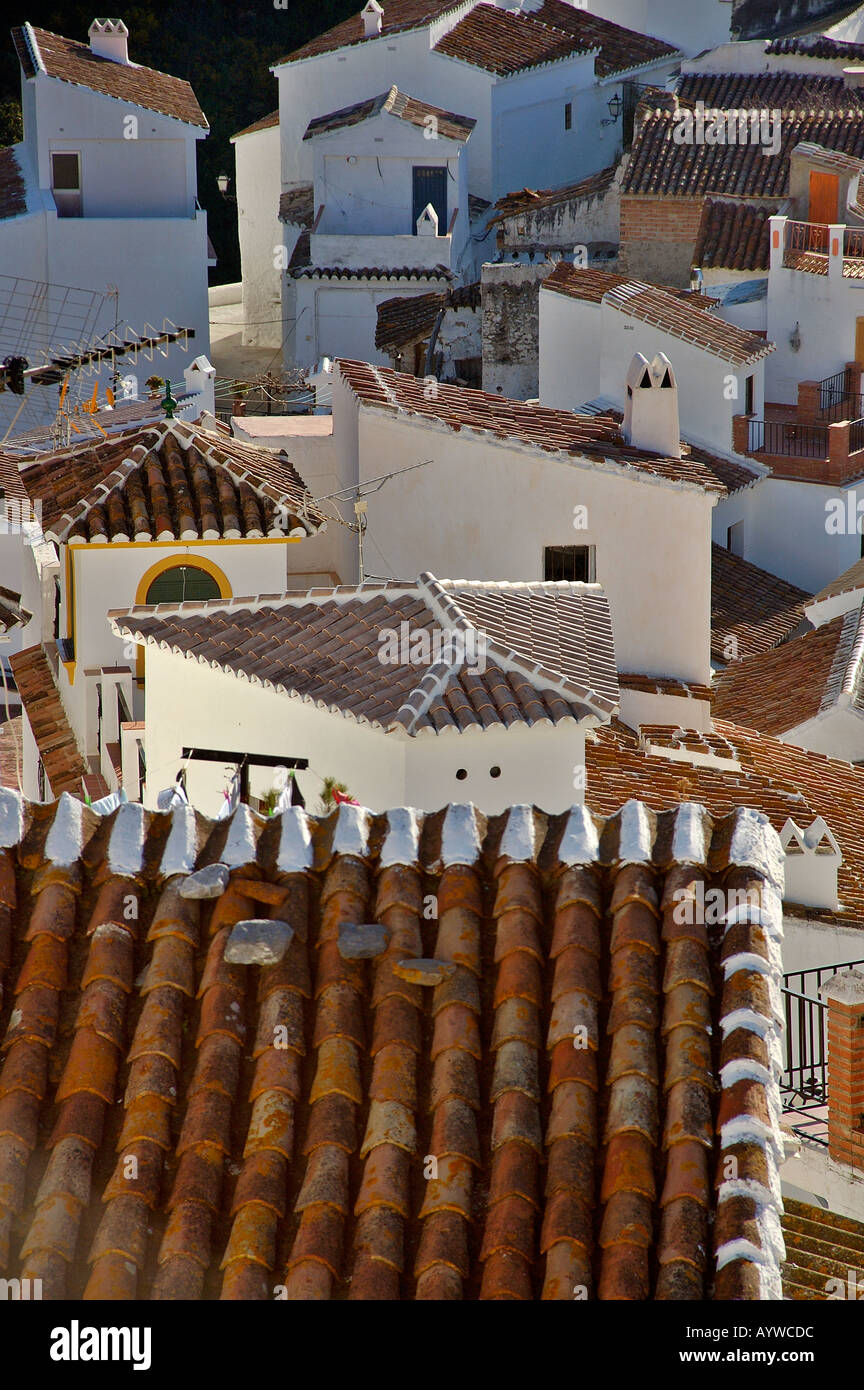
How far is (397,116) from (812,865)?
89.0ft

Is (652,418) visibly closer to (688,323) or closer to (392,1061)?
(688,323)

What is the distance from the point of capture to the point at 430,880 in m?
6.39

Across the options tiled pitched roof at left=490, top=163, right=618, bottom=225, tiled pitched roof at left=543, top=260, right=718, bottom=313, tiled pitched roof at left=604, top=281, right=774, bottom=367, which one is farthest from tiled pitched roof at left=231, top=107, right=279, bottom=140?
tiled pitched roof at left=604, top=281, right=774, bottom=367

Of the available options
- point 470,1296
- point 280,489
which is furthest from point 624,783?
point 470,1296

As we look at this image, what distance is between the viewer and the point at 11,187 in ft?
118

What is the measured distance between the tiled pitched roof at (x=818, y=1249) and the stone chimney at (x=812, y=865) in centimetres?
367

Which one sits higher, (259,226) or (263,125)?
(263,125)

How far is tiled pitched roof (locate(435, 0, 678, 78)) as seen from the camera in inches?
1689

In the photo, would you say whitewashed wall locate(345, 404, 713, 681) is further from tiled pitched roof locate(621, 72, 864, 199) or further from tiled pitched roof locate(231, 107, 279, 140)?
tiled pitched roof locate(231, 107, 279, 140)

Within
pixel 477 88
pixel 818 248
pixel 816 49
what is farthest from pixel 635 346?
pixel 816 49

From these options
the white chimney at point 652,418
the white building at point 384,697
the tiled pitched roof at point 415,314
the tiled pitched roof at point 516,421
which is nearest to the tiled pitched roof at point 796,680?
the tiled pitched roof at point 516,421

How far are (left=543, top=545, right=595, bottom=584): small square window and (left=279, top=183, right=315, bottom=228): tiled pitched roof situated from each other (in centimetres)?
2222

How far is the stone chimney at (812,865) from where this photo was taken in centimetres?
1459

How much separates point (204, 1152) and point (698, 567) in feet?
49.6
